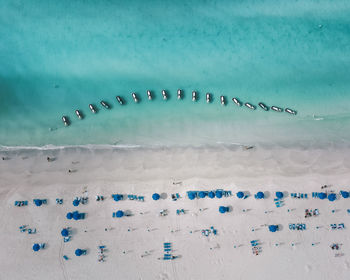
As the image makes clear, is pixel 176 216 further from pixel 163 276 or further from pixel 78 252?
pixel 78 252

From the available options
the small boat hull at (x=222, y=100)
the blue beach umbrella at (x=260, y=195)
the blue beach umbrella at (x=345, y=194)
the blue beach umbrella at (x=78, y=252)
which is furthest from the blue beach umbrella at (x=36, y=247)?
the blue beach umbrella at (x=345, y=194)

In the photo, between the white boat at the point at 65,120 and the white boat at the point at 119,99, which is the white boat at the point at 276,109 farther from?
the white boat at the point at 65,120

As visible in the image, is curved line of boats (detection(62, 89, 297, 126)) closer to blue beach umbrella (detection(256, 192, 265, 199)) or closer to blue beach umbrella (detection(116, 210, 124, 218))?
blue beach umbrella (detection(256, 192, 265, 199))

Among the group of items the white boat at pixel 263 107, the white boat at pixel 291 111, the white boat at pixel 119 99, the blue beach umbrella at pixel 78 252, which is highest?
the white boat at pixel 119 99

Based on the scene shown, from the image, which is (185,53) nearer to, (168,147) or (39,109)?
(168,147)

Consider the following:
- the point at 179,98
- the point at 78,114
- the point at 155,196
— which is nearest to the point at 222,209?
the point at 155,196

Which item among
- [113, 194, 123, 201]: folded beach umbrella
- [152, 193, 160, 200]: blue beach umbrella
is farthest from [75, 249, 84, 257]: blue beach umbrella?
[152, 193, 160, 200]: blue beach umbrella
